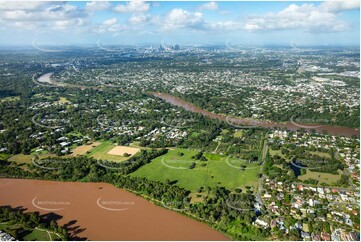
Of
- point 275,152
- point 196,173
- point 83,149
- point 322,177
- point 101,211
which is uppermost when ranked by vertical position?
point 83,149

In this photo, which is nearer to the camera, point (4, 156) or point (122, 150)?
point (4, 156)

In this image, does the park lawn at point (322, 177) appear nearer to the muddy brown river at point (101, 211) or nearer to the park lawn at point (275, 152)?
the park lawn at point (275, 152)

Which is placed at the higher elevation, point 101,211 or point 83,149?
point 83,149

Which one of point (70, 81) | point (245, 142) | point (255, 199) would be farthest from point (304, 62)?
point (255, 199)

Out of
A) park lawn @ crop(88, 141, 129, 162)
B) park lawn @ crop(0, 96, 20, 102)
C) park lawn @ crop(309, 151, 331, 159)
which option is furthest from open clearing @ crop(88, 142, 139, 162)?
park lawn @ crop(0, 96, 20, 102)

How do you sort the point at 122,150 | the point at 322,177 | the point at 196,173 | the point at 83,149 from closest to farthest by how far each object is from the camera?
the point at 322,177
the point at 196,173
the point at 122,150
the point at 83,149

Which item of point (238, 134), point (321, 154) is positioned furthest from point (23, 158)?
point (321, 154)

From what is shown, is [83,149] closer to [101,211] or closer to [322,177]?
[101,211]

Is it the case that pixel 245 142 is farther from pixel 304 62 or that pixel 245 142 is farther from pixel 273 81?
pixel 304 62
